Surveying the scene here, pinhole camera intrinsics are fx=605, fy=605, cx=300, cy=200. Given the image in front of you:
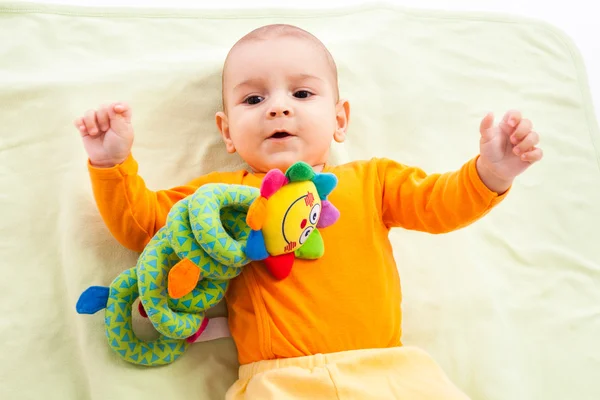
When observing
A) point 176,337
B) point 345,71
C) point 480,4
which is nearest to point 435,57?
point 345,71

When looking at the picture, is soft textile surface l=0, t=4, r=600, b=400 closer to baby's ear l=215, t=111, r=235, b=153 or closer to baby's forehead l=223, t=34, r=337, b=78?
baby's ear l=215, t=111, r=235, b=153

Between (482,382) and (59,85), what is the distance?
0.98 meters

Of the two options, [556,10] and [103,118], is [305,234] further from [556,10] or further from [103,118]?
[556,10]

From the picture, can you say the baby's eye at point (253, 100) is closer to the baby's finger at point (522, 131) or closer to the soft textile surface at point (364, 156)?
the soft textile surface at point (364, 156)

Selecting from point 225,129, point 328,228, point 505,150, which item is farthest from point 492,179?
point 225,129

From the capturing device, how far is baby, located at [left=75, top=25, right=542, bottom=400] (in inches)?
36.1

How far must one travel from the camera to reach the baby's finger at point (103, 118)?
94cm

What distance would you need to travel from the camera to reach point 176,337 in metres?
0.93

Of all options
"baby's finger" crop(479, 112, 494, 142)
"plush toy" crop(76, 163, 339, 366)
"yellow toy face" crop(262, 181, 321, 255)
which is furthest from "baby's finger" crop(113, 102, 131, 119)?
"baby's finger" crop(479, 112, 494, 142)

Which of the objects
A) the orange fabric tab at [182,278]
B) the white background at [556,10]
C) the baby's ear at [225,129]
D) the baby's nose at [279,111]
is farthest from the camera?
the white background at [556,10]

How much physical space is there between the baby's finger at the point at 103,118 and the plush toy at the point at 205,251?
6.8 inches

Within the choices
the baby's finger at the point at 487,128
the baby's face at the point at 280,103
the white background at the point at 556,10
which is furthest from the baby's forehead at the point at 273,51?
the white background at the point at 556,10

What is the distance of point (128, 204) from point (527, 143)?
2.04 ft

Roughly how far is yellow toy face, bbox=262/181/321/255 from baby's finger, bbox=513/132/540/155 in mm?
306
